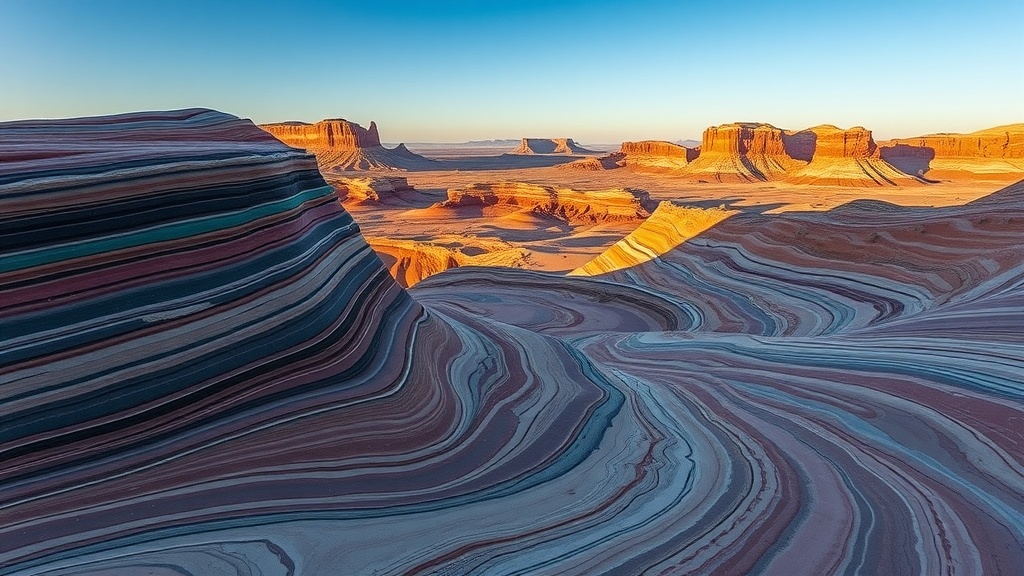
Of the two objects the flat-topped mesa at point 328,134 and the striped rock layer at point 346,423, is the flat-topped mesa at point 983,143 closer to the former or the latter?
the striped rock layer at point 346,423

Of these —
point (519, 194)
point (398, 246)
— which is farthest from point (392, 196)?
point (398, 246)

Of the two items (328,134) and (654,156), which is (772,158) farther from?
(328,134)

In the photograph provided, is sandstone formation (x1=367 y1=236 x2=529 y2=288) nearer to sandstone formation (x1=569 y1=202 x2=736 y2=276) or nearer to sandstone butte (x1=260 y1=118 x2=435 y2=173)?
sandstone formation (x1=569 y1=202 x2=736 y2=276)

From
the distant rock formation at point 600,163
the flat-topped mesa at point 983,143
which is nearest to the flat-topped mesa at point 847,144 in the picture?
the flat-topped mesa at point 983,143

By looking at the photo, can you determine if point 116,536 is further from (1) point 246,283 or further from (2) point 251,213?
(2) point 251,213

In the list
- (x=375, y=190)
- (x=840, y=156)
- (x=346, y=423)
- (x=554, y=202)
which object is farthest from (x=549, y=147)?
(x=346, y=423)

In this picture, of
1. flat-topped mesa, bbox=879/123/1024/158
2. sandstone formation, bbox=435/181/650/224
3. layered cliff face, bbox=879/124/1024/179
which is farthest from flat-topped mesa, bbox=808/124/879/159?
sandstone formation, bbox=435/181/650/224
